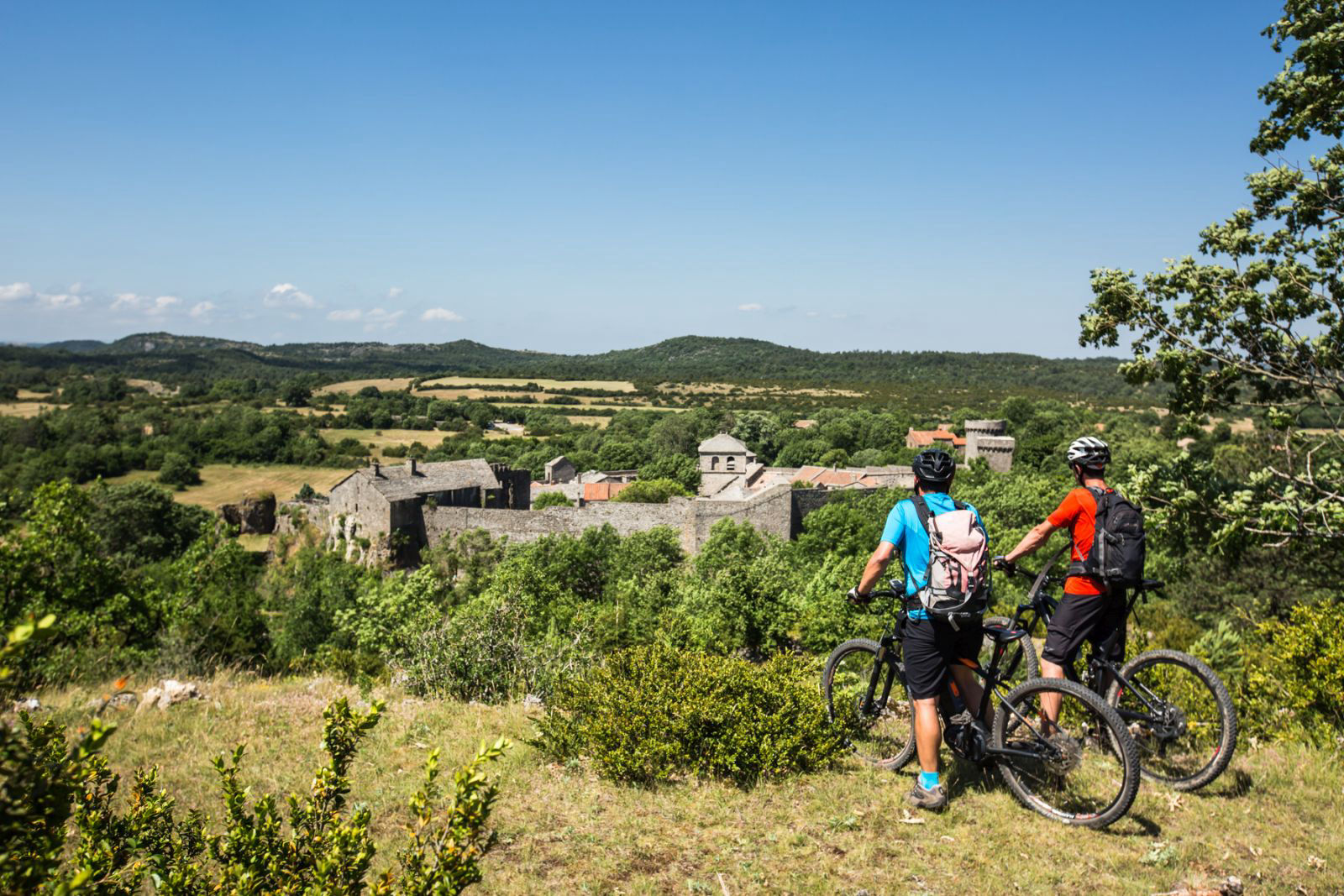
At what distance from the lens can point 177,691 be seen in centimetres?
749

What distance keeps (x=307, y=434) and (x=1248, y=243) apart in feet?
316

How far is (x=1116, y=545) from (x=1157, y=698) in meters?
0.97

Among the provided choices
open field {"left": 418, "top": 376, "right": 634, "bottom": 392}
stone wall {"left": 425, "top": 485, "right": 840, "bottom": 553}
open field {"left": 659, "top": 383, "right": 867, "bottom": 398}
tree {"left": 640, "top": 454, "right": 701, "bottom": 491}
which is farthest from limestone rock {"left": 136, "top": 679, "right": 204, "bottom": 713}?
open field {"left": 418, "top": 376, "right": 634, "bottom": 392}

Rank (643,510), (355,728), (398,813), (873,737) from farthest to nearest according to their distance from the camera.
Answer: (643,510) < (873,737) < (398,813) < (355,728)

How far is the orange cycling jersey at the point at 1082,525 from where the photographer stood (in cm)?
488

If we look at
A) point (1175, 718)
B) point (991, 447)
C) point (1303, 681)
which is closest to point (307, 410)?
point (991, 447)

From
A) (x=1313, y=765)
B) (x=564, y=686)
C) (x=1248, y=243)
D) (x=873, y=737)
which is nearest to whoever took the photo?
(x=1313, y=765)

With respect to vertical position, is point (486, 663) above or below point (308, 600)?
above

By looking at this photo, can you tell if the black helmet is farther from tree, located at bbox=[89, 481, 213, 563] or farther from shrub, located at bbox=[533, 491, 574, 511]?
tree, located at bbox=[89, 481, 213, 563]

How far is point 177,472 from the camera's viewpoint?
71.3 metres

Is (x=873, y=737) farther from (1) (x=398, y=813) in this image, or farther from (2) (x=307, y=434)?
(2) (x=307, y=434)

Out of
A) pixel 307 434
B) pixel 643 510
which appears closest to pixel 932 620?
pixel 643 510

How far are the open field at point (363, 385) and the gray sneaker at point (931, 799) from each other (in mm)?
146495

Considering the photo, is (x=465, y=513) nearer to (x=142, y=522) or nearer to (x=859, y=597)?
(x=142, y=522)
